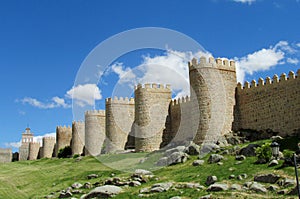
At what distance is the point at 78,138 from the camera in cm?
5591

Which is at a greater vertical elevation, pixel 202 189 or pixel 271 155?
pixel 271 155

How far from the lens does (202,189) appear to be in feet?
55.5

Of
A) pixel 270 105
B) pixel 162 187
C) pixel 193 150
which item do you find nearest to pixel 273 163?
pixel 162 187

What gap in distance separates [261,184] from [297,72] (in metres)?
14.0

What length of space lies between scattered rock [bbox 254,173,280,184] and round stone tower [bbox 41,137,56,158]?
185 feet

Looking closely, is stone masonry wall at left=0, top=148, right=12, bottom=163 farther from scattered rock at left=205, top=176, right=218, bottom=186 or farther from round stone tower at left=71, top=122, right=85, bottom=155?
scattered rock at left=205, top=176, right=218, bottom=186

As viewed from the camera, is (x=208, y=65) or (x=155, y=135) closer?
(x=208, y=65)

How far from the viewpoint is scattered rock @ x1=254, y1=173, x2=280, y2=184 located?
16.4 m

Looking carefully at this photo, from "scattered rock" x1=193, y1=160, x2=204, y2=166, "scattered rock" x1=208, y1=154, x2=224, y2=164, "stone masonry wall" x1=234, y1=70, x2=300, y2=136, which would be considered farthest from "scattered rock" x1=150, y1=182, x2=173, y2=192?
"stone masonry wall" x1=234, y1=70, x2=300, y2=136

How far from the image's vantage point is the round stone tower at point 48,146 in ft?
224

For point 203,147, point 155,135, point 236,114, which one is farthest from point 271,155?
point 155,135

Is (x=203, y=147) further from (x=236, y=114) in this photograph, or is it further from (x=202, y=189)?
(x=202, y=189)

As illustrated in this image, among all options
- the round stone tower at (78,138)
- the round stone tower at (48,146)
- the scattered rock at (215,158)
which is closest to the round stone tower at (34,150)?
the round stone tower at (48,146)

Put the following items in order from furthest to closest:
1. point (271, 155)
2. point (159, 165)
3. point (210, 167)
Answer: point (159, 165), point (210, 167), point (271, 155)
